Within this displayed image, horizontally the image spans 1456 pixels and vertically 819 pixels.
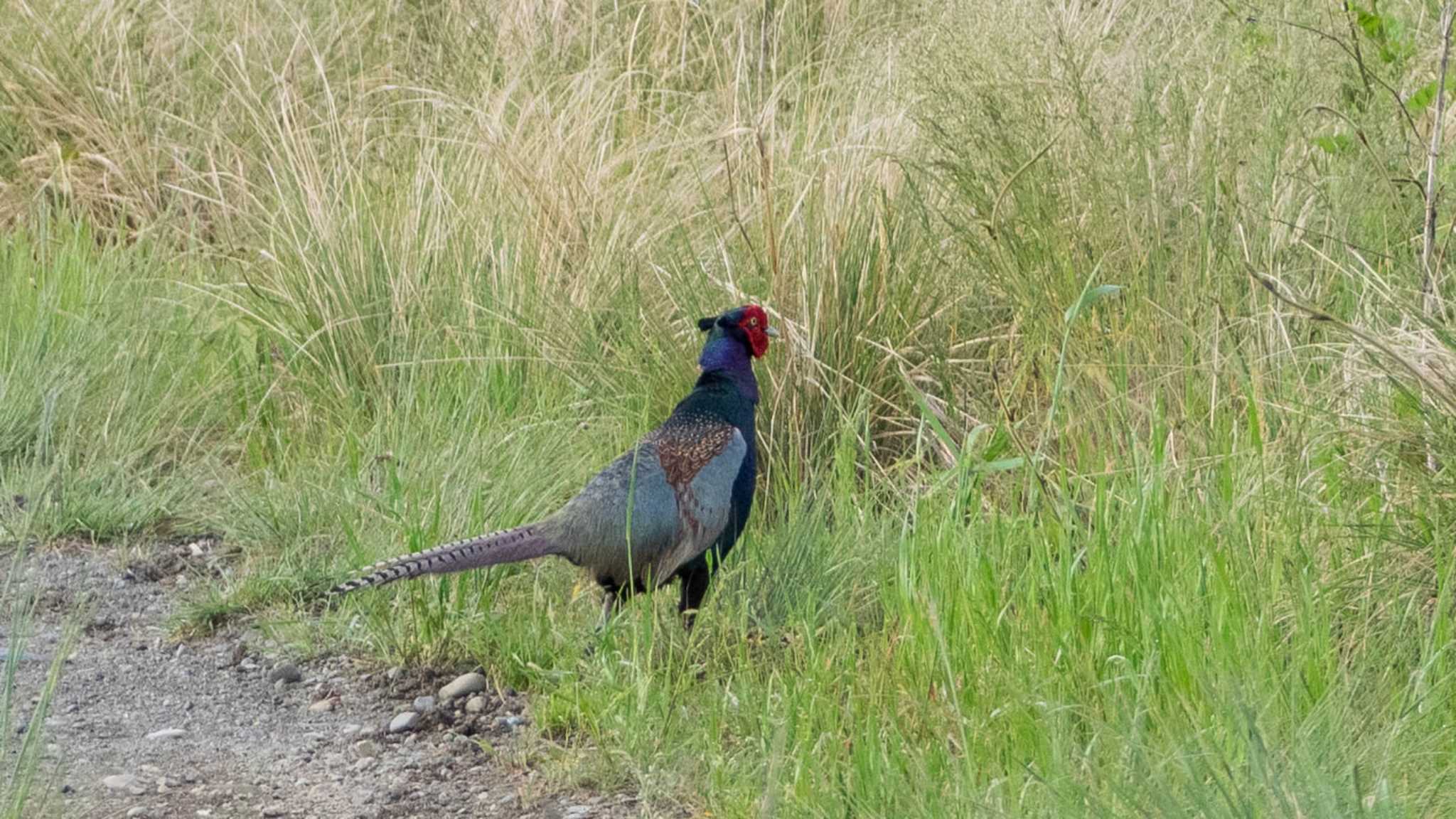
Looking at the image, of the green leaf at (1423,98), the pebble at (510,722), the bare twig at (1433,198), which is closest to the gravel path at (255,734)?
the pebble at (510,722)

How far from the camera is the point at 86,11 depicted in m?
6.98

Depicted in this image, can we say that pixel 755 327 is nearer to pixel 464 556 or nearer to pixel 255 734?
pixel 464 556

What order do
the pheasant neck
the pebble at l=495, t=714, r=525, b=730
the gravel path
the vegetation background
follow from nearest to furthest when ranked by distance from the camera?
the vegetation background < the gravel path < the pebble at l=495, t=714, r=525, b=730 < the pheasant neck

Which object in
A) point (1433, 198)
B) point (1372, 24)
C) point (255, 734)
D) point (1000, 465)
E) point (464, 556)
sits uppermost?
point (1372, 24)

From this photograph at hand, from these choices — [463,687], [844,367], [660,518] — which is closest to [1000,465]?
[660,518]

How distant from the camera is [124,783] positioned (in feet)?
10.3

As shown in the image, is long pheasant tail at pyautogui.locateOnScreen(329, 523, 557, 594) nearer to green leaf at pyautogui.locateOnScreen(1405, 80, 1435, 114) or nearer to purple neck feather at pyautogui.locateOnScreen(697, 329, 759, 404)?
purple neck feather at pyautogui.locateOnScreen(697, 329, 759, 404)

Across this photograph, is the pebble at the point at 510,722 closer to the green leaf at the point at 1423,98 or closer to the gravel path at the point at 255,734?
the gravel path at the point at 255,734

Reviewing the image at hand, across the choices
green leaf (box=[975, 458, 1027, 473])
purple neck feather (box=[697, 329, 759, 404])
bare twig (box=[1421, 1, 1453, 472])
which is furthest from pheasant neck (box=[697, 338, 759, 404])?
bare twig (box=[1421, 1, 1453, 472])

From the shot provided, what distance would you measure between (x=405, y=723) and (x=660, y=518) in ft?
2.11

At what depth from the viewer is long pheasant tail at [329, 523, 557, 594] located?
336 centimetres

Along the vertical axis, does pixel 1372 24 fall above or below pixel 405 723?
above

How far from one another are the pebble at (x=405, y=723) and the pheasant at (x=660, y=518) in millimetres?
272

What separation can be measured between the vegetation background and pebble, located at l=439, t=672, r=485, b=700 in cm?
10
